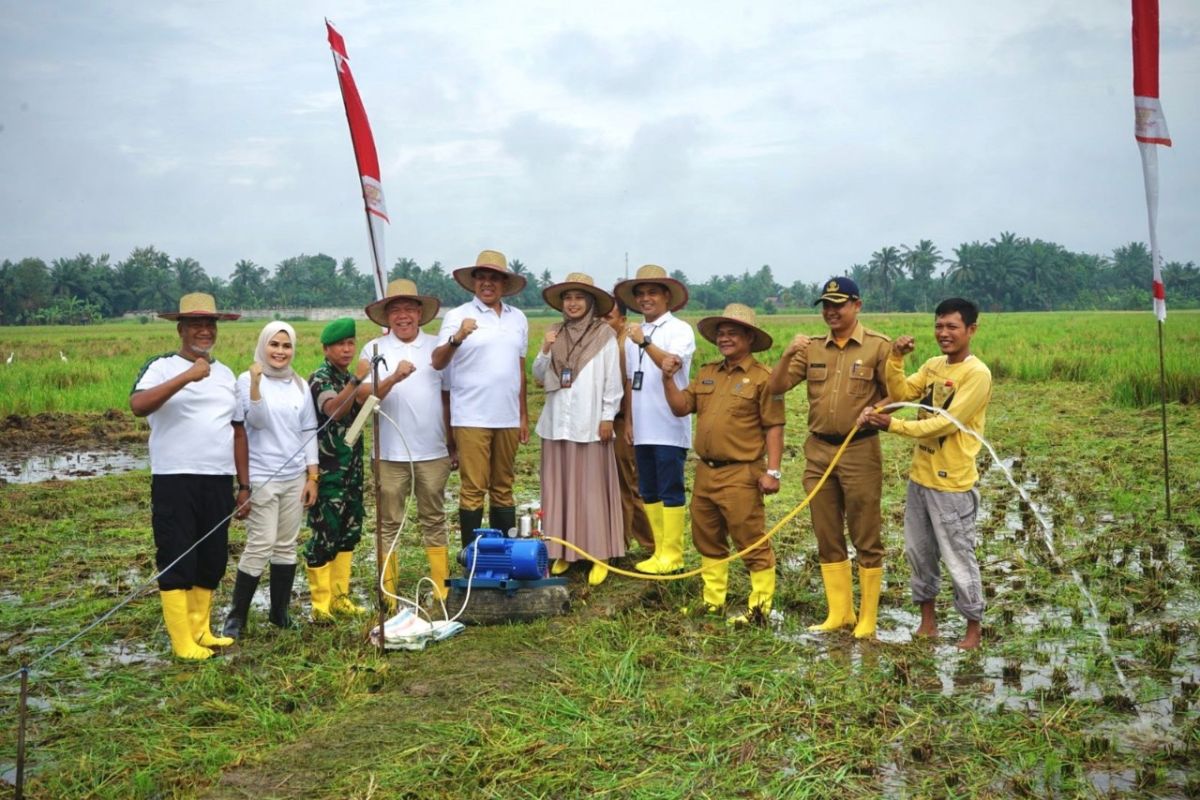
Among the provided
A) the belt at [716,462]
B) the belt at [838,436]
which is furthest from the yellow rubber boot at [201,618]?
the belt at [838,436]

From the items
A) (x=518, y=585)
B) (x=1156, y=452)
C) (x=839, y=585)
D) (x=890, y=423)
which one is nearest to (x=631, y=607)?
(x=518, y=585)

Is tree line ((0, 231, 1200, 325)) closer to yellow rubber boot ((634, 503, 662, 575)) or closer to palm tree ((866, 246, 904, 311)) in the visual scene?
palm tree ((866, 246, 904, 311))

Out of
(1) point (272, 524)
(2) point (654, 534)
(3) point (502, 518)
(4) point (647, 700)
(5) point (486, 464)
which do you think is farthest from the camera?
(2) point (654, 534)

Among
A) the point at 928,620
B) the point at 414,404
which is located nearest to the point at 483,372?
the point at 414,404

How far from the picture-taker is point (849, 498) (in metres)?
5.63

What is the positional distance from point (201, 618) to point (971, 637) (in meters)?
4.19

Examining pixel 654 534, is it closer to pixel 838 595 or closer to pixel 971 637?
pixel 838 595

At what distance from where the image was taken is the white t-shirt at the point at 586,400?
665 cm

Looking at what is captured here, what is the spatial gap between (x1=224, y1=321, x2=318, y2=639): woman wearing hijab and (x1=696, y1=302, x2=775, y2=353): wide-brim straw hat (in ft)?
7.91

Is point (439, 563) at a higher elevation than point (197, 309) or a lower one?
lower

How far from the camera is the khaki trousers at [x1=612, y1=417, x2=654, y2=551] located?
23.5ft

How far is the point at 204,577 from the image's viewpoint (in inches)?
217

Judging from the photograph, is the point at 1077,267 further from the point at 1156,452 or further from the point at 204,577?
the point at 204,577

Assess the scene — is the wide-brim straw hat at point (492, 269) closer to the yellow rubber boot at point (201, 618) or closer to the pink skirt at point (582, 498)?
the pink skirt at point (582, 498)
